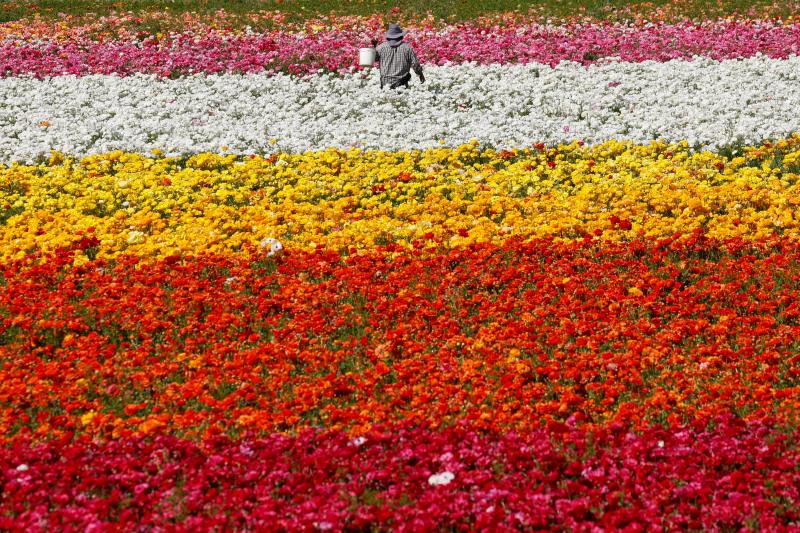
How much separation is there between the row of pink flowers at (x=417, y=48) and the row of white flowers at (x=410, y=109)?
96cm

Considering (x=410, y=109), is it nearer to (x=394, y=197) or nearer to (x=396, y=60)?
(x=396, y=60)

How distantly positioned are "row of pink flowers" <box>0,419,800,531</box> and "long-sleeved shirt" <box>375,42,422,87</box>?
13066 millimetres

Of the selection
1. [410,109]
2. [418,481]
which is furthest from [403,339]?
[410,109]

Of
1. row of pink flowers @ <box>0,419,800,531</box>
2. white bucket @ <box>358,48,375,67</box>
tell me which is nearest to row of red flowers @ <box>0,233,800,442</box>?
row of pink flowers @ <box>0,419,800,531</box>

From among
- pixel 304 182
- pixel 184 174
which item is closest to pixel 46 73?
pixel 184 174

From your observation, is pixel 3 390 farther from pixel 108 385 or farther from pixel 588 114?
pixel 588 114

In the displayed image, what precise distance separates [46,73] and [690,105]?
A: 46.4 feet

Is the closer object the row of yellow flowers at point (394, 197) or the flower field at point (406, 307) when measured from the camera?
the flower field at point (406, 307)

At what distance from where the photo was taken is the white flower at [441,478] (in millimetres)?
6215

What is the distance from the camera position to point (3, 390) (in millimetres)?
7738

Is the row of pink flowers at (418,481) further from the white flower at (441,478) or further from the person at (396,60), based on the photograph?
the person at (396,60)

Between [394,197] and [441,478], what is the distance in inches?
285

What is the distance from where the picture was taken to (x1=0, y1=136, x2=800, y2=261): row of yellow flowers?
11297 millimetres

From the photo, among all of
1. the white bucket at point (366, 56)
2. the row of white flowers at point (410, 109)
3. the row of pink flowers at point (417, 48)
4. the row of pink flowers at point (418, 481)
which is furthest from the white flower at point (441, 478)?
the row of pink flowers at point (417, 48)
